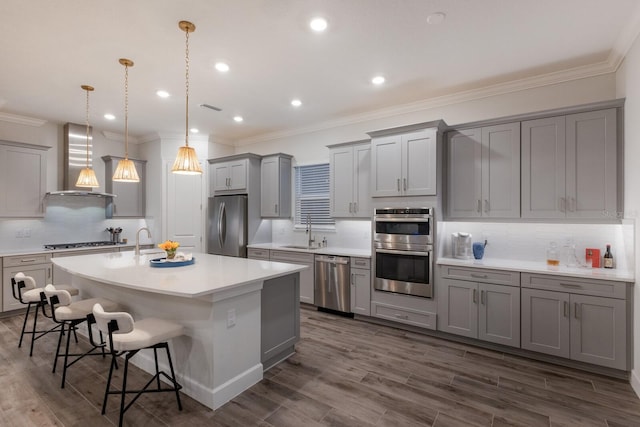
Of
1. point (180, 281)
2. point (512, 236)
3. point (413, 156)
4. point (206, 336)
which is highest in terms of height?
point (413, 156)

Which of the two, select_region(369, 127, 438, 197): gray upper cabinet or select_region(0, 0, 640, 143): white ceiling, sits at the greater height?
select_region(0, 0, 640, 143): white ceiling

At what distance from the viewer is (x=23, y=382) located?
2.64 m

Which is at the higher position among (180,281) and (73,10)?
(73,10)

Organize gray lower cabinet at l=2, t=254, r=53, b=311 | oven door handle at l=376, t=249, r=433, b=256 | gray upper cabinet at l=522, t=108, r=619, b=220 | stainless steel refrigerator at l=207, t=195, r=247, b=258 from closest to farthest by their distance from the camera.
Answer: gray upper cabinet at l=522, t=108, r=619, b=220 < oven door handle at l=376, t=249, r=433, b=256 < gray lower cabinet at l=2, t=254, r=53, b=311 < stainless steel refrigerator at l=207, t=195, r=247, b=258

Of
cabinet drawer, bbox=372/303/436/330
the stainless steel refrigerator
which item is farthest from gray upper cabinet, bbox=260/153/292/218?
cabinet drawer, bbox=372/303/436/330

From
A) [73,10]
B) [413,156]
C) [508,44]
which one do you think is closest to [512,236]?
[413,156]

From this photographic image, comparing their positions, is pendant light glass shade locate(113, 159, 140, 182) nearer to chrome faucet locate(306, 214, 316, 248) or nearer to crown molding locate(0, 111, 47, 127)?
chrome faucet locate(306, 214, 316, 248)

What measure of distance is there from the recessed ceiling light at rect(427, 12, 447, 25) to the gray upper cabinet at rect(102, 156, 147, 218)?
5584 mm

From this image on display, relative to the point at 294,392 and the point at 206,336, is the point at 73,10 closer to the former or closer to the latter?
the point at 206,336

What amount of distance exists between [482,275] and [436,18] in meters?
2.57

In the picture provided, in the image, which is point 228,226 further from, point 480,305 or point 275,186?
point 480,305

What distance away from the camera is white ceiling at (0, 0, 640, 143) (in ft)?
7.88

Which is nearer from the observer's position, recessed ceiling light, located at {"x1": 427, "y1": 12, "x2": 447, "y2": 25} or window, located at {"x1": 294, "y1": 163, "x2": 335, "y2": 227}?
recessed ceiling light, located at {"x1": 427, "y1": 12, "x2": 447, "y2": 25}

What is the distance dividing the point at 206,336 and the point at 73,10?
2.76m
